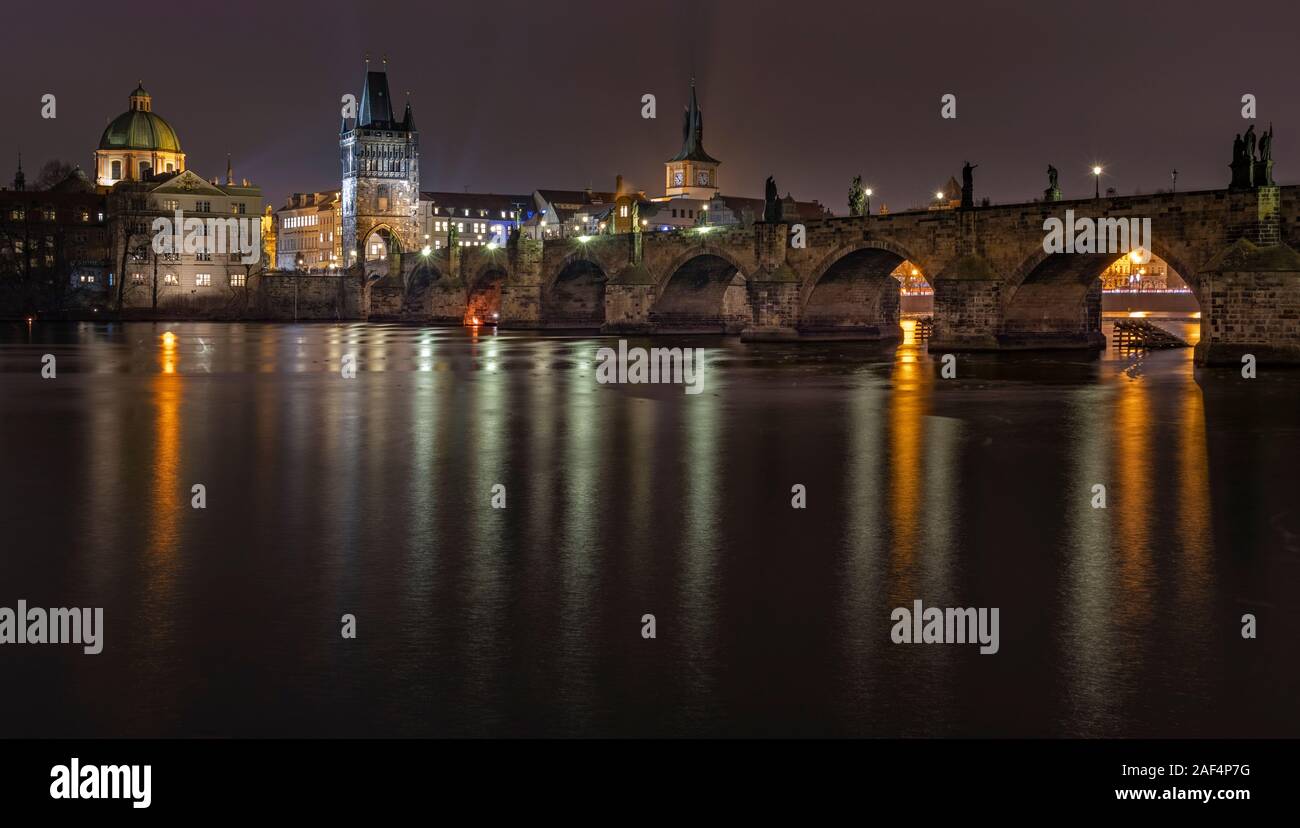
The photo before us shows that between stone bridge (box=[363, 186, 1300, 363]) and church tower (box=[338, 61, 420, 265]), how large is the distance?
52170 mm

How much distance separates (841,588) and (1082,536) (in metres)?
3.01

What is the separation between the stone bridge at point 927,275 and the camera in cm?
3497

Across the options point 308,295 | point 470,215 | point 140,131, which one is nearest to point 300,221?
point 470,215

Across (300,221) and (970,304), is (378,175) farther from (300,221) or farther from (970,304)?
(970,304)

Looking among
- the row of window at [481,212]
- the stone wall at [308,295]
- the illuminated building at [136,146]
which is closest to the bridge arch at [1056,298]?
the stone wall at [308,295]

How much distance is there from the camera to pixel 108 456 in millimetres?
16938

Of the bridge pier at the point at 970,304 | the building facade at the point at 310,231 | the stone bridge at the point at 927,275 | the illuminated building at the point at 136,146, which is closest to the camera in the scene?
the stone bridge at the point at 927,275

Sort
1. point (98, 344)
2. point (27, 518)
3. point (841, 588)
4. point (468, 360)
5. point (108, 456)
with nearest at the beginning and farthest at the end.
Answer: point (841, 588), point (27, 518), point (108, 456), point (468, 360), point (98, 344)

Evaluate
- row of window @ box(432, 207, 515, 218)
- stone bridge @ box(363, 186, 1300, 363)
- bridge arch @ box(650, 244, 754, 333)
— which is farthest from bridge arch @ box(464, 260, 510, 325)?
row of window @ box(432, 207, 515, 218)

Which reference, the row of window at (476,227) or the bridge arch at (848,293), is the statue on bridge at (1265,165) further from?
the row of window at (476,227)

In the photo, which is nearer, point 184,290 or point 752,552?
point 752,552

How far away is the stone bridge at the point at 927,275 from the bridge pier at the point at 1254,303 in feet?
0.12
